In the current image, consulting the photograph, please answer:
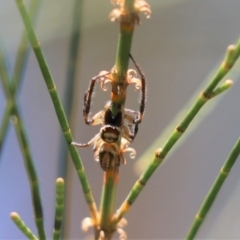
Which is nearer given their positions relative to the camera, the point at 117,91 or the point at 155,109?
the point at 117,91

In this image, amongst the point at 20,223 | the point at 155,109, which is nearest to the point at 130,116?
the point at 20,223

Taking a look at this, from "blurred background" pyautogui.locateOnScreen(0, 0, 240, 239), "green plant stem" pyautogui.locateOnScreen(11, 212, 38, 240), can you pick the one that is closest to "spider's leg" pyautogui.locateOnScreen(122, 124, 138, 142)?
"green plant stem" pyautogui.locateOnScreen(11, 212, 38, 240)

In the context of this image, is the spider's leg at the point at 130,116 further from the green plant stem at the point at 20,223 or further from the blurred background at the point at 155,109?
the blurred background at the point at 155,109

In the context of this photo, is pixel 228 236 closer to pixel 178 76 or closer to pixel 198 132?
pixel 198 132

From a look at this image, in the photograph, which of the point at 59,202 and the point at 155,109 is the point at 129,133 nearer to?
the point at 59,202

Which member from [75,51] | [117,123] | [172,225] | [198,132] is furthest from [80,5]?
[172,225]

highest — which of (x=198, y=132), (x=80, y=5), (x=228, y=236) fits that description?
(x=80, y=5)
